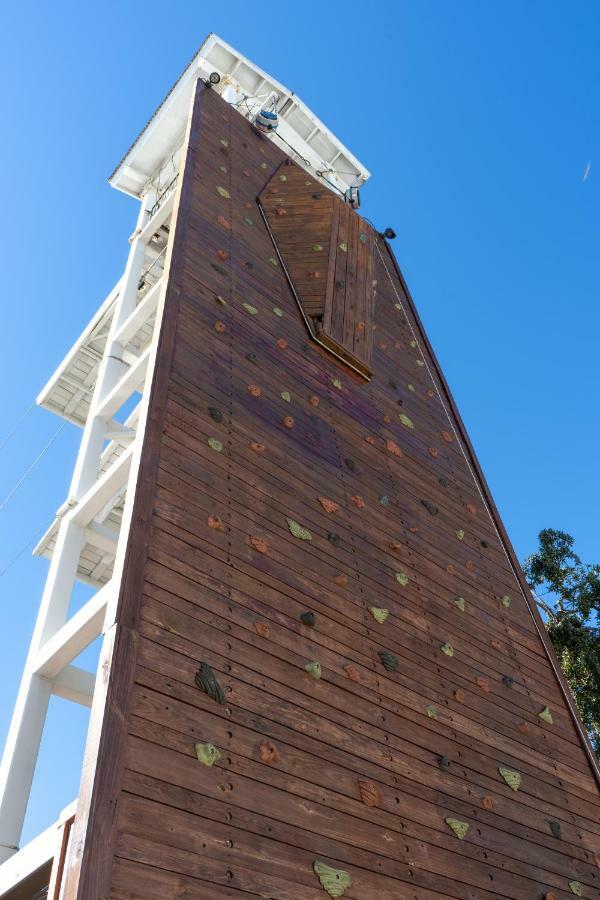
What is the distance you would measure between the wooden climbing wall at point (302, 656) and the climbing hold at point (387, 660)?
1 centimetres

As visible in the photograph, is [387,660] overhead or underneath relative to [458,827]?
overhead

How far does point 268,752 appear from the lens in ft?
11.2

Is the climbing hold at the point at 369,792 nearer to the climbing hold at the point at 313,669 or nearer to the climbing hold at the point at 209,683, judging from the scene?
the climbing hold at the point at 313,669

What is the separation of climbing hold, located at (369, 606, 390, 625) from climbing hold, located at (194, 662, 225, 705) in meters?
1.47

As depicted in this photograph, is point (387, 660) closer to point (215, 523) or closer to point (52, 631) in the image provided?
point (215, 523)

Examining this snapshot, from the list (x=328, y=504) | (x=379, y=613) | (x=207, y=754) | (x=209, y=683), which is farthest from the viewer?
(x=328, y=504)

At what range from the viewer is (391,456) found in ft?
20.7

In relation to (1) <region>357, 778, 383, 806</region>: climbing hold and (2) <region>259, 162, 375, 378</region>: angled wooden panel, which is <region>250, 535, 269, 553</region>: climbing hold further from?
(2) <region>259, 162, 375, 378</region>: angled wooden panel

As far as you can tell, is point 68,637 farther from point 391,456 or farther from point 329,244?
point 329,244

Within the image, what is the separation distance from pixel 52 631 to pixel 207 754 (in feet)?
7.90

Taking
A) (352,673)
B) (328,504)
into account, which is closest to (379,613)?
(352,673)

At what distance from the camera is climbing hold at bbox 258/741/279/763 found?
3383 mm

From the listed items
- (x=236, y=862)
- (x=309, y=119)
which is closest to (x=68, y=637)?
(x=236, y=862)

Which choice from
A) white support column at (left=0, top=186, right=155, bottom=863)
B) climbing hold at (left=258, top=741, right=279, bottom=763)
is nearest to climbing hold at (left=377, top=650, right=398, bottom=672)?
climbing hold at (left=258, top=741, right=279, bottom=763)
